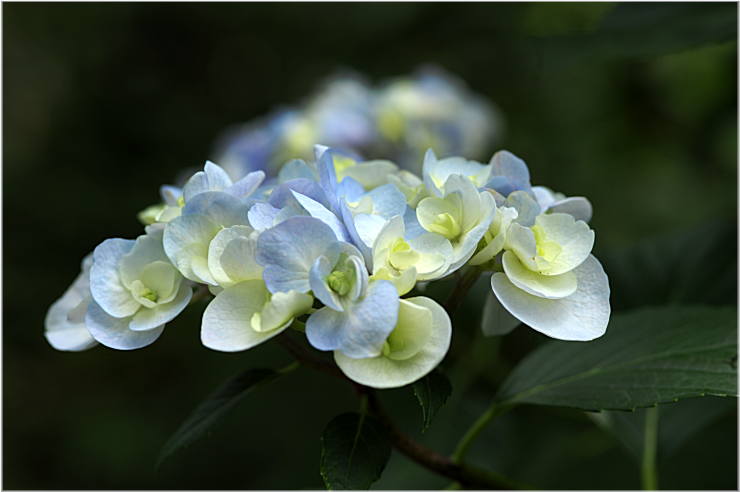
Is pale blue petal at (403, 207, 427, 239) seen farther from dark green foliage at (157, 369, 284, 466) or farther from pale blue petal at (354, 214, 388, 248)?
dark green foliage at (157, 369, 284, 466)

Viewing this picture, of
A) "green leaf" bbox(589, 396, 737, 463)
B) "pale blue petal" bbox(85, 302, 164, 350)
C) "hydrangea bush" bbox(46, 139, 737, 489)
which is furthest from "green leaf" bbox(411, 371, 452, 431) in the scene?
"green leaf" bbox(589, 396, 737, 463)

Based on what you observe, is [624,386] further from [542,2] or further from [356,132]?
[542,2]

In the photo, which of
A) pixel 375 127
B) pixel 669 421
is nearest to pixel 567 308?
pixel 669 421

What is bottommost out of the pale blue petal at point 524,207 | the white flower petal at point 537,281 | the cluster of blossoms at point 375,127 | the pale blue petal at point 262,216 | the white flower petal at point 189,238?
the cluster of blossoms at point 375,127

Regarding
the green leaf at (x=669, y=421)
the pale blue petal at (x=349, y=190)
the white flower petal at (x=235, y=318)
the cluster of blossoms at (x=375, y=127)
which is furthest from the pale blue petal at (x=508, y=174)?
the cluster of blossoms at (x=375, y=127)

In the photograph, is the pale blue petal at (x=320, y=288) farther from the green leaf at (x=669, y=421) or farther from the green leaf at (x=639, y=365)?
the green leaf at (x=669, y=421)

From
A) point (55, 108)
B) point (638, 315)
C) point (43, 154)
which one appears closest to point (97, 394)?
point (43, 154)
